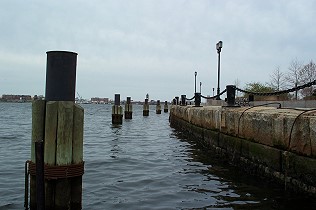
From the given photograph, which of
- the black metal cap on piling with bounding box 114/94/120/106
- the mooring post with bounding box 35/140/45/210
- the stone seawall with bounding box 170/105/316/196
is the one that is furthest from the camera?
the black metal cap on piling with bounding box 114/94/120/106

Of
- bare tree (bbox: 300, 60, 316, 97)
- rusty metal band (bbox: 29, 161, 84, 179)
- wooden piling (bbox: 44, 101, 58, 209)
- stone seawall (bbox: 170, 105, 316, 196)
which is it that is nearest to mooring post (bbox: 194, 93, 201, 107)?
stone seawall (bbox: 170, 105, 316, 196)

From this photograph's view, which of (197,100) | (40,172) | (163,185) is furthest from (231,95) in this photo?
(197,100)

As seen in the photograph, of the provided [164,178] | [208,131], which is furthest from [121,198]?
[208,131]

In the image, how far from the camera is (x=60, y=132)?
4449 millimetres

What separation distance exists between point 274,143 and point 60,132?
12.1 ft

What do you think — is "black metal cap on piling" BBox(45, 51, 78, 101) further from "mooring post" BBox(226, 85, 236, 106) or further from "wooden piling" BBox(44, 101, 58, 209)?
"mooring post" BBox(226, 85, 236, 106)

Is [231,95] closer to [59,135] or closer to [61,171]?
[59,135]

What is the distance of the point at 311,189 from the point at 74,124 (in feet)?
11.3

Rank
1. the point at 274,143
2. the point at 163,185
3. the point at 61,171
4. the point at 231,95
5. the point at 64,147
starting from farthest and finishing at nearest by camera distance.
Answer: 1. the point at 231,95
2. the point at 163,185
3. the point at 274,143
4. the point at 64,147
5. the point at 61,171

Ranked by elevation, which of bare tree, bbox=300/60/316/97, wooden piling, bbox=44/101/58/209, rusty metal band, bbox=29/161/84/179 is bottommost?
rusty metal band, bbox=29/161/84/179

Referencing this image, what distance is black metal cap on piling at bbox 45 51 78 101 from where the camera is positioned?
4531 mm

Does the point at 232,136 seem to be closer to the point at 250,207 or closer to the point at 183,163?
the point at 183,163

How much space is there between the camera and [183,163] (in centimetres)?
942

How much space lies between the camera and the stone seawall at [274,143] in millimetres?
5039
